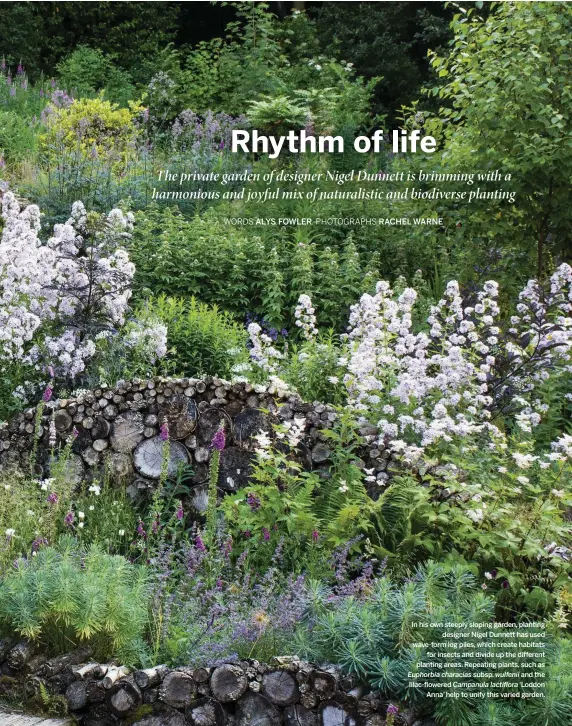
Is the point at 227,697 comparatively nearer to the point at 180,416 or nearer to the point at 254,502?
the point at 254,502

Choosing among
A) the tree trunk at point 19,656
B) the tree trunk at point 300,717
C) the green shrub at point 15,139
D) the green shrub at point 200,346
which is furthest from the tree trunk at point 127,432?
the green shrub at point 15,139

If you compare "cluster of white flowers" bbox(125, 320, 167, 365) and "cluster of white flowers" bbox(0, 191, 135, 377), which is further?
"cluster of white flowers" bbox(125, 320, 167, 365)

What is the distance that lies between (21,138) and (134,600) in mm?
9238

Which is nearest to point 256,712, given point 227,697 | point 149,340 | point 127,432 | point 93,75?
point 227,697

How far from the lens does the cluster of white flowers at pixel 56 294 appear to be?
6285 millimetres

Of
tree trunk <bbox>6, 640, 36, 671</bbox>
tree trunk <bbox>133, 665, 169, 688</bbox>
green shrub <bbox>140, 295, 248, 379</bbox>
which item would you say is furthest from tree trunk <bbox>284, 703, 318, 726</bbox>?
green shrub <bbox>140, 295, 248, 379</bbox>

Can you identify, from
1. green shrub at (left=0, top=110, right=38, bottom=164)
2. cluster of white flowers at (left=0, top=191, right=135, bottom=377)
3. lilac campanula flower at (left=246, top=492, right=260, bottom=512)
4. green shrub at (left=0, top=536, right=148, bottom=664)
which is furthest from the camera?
green shrub at (left=0, top=110, right=38, bottom=164)

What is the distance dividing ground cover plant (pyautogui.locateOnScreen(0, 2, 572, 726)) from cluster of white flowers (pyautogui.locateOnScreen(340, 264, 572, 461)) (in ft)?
0.07

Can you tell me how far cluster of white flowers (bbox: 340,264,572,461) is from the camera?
5.27 meters

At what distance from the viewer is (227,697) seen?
3.44m

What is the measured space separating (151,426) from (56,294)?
48.0 inches

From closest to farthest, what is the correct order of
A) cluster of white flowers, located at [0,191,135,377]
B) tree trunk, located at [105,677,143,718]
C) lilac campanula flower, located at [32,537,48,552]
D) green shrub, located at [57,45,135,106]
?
1. tree trunk, located at [105,677,143,718]
2. lilac campanula flower, located at [32,537,48,552]
3. cluster of white flowers, located at [0,191,135,377]
4. green shrub, located at [57,45,135,106]

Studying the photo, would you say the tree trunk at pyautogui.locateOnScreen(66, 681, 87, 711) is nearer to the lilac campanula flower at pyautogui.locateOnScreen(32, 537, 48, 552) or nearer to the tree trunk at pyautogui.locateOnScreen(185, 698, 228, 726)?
the tree trunk at pyautogui.locateOnScreen(185, 698, 228, 726)

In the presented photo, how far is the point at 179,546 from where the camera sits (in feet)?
17.5
